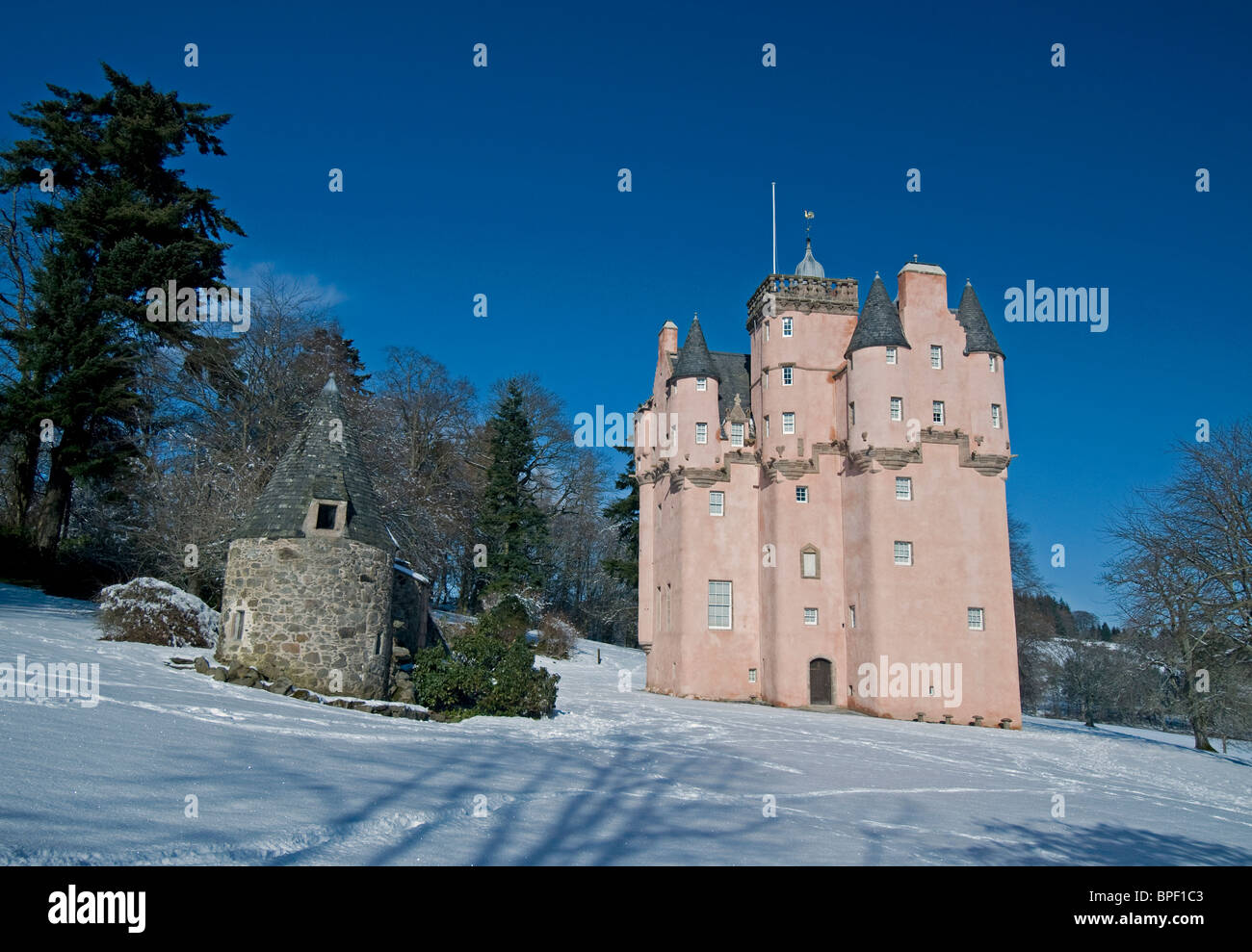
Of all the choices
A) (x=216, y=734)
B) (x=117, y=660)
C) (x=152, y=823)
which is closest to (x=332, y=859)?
(x=152, y=823)

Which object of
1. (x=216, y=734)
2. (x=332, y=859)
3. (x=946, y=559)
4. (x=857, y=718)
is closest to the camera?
(x=332, y=859)

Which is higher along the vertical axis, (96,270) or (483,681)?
(96,270)

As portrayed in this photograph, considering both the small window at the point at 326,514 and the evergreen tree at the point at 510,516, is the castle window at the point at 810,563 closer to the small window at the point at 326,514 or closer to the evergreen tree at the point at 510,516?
the evergreen tree at the point at 510,516

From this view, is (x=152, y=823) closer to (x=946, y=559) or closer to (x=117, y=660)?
(x=117, y=660)

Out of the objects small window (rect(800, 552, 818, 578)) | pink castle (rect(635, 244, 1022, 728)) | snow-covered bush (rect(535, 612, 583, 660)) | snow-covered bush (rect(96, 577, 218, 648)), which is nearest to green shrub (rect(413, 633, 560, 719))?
snow-covered bush (rect(96, 577, 218, 648))

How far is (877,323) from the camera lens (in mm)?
33125

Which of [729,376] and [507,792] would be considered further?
[729,376]

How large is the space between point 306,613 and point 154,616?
777 centimetres

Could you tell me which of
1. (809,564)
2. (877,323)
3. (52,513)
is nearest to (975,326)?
(877,323)

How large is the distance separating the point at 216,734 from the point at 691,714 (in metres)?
17.0

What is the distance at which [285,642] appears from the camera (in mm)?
17609

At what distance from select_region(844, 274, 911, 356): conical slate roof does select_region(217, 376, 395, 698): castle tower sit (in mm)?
21591
